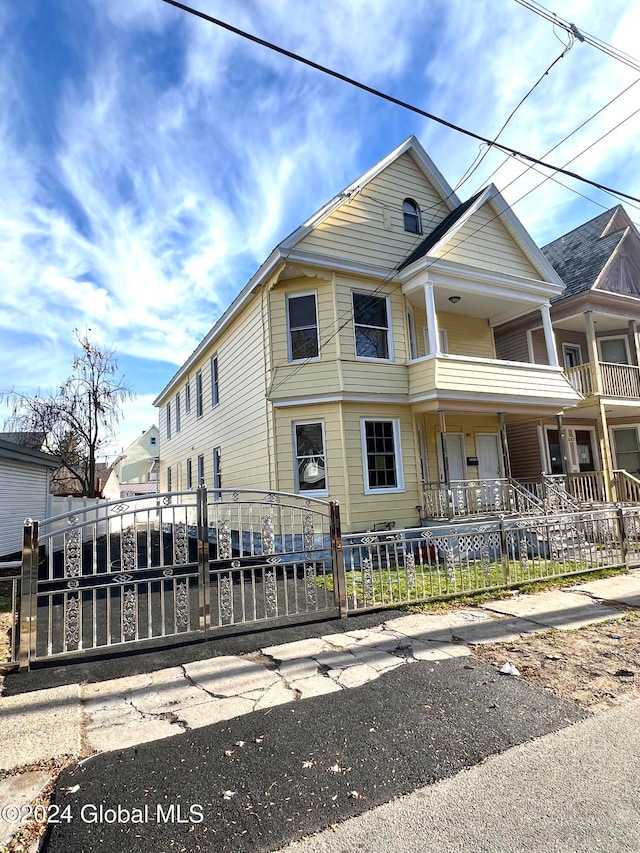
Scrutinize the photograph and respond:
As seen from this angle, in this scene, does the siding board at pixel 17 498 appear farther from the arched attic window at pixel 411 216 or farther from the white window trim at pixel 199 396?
the arched attic window at pixel 411 216

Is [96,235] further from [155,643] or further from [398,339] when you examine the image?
[155,643]

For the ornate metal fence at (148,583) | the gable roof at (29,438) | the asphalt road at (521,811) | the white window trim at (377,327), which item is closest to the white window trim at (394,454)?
the white window trim at (377,327)

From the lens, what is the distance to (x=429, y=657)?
491cm

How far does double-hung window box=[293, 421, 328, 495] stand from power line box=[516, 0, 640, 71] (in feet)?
27.0

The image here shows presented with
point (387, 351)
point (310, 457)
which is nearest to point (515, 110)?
point (387, 351)

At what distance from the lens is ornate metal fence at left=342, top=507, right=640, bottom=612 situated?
6.82 meters

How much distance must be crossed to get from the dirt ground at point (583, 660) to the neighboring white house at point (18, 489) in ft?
45.4

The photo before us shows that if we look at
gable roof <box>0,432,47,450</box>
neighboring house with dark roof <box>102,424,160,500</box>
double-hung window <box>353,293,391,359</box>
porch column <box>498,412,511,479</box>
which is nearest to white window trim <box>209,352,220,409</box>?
double-hung window <box>353,293,391,359</box>

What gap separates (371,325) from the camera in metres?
12.4

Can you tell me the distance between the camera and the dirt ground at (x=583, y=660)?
13.4 ft

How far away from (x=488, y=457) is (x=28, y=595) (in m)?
12.6

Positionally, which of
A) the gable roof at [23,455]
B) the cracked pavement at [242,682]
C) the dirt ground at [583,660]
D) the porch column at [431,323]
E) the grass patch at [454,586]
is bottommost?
the dirt ground at [583,660]

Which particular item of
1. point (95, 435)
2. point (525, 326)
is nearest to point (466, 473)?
point (525, 326)

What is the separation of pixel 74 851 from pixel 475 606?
572 centimetres
